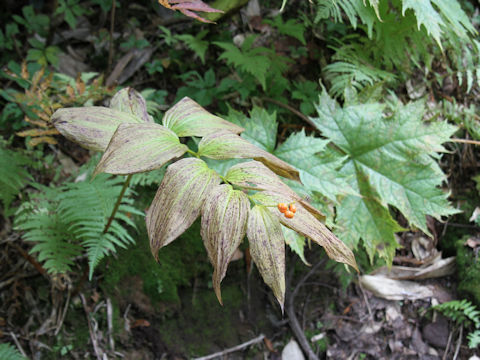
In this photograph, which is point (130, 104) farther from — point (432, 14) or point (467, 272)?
point (467, 272)

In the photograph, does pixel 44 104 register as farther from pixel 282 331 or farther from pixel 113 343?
pixel 282 331

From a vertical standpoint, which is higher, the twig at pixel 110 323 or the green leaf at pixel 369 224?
the green leaf at pixel 369 224

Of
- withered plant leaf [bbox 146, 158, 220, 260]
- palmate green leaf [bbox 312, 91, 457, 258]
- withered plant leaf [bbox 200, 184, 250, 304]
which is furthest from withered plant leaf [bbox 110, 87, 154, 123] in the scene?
palmate green leaf [bbox 312, 91, 457, 258]

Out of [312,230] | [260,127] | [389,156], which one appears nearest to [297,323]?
[389,156]

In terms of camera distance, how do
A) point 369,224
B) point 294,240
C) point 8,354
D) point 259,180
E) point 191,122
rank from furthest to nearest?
point 369,224 → point 294,240 → point 8,354 → point 191,122 → point 259,180

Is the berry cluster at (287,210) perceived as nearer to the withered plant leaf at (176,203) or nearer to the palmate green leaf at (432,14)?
the withered plant leaf at (176,203)

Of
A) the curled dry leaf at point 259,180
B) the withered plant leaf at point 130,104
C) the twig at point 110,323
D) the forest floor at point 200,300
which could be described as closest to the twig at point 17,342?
the forest floor at point 200,300
